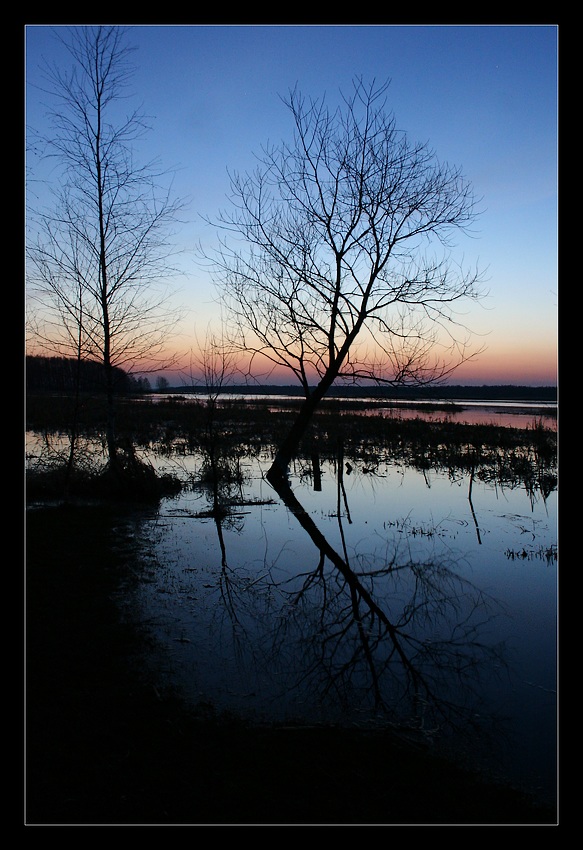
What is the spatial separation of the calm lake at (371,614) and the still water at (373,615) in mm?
22

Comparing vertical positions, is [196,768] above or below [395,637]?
above

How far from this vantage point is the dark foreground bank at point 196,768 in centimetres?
361

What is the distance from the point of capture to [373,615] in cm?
754

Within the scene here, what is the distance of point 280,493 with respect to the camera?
51.7ft

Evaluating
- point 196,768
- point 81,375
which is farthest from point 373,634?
point 81,375

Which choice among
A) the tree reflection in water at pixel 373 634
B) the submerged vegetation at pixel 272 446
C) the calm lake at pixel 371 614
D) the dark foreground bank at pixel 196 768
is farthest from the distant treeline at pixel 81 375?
the dark foreground bank at pixel 196 768

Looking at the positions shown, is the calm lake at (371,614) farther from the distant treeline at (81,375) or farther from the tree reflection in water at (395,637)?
the distant treeline at (81,375)

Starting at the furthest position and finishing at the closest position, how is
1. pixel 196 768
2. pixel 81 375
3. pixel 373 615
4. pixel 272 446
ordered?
1. pixel 272 446
2. pixel 81 375
3. pixel 373 615
4. pixel 196 768

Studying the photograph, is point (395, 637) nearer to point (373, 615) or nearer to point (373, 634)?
point (373, 634)

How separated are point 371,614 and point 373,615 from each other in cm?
4

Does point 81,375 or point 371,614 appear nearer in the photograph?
point 371,614
